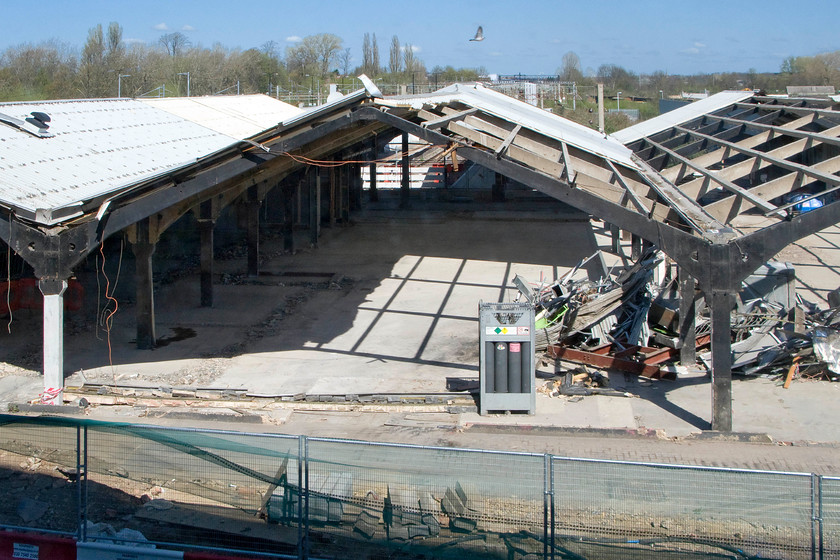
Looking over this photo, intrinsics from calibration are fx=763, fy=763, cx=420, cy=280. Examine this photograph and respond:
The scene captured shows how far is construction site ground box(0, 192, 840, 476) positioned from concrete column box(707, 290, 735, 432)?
247mm

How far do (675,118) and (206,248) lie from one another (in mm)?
14476

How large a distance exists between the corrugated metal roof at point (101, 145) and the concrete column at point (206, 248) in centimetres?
127

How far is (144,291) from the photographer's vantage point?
14.1 meters

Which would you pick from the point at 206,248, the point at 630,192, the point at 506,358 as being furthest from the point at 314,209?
the point at 506,358

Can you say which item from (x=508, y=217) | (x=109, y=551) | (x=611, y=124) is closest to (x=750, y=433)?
(x=109, y=551)

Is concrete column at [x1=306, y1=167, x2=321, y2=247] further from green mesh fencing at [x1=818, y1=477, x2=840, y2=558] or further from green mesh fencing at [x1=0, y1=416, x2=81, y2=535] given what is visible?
green mesh fencing at [x1=818, y1=477, x2=840, y2=558]

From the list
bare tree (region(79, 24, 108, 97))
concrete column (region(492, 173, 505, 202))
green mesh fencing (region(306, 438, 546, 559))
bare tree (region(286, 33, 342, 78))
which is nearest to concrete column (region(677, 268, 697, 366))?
green mesh fencing (region(306, 438, 546, 559))

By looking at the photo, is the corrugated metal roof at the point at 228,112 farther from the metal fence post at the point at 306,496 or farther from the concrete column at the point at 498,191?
the metal fence post at the point at 306,496

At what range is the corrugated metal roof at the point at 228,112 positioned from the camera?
20.9 m

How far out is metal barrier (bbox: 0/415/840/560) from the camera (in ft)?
19.7

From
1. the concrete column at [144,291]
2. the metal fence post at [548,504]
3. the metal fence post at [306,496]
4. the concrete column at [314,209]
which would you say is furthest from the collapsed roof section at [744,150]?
the concrete column at [144,291]

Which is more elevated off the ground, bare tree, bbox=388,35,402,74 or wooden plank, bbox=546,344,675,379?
bare tree, bbox=388,35,402,74

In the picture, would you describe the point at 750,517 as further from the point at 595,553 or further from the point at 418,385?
the point at 418,385

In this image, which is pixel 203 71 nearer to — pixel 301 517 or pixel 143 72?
pixel 143 72
